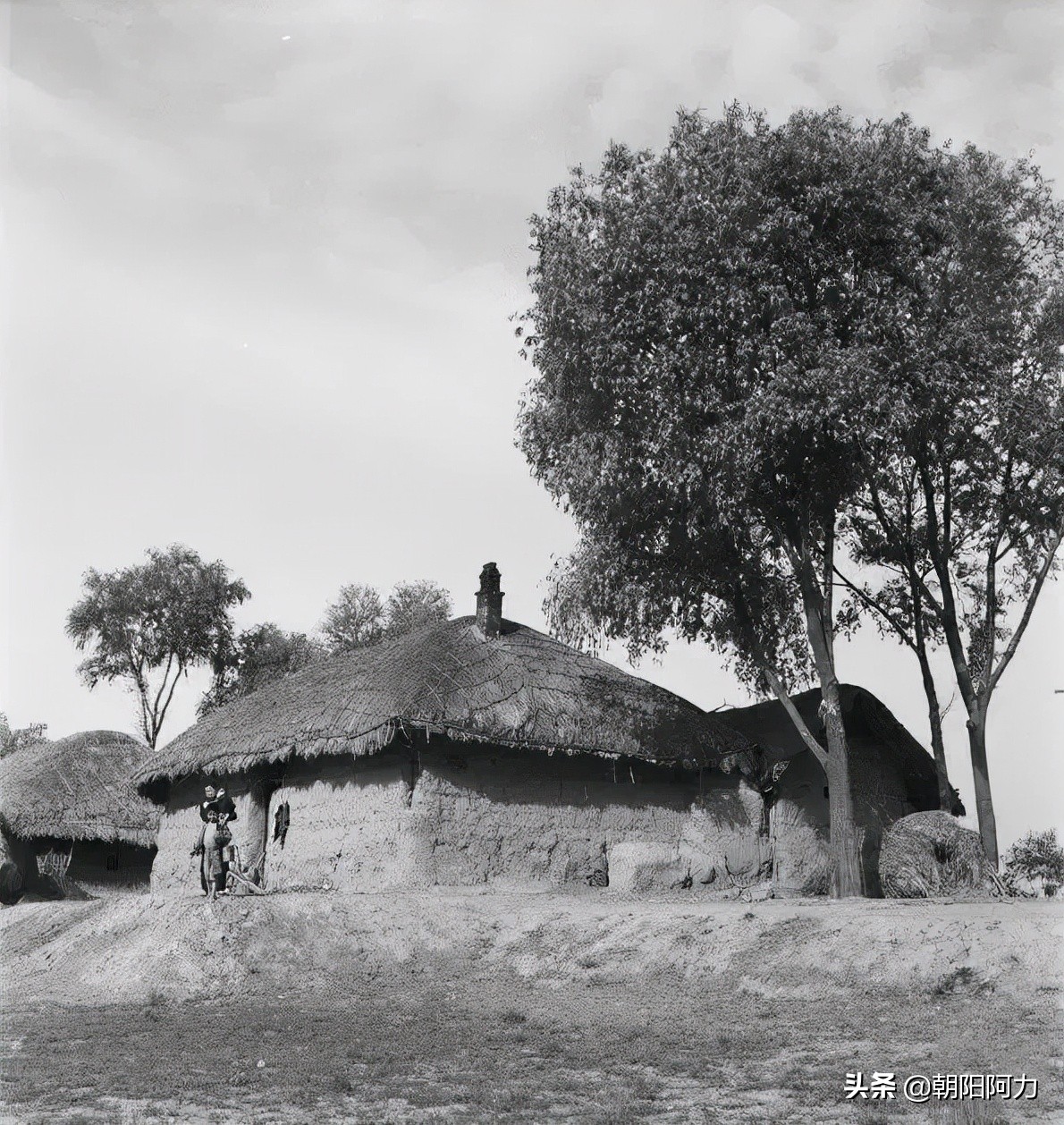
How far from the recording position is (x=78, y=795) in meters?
27.2

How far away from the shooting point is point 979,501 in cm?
2047

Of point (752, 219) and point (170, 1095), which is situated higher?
point (752, 219)

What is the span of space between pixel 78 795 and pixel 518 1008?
1779cm

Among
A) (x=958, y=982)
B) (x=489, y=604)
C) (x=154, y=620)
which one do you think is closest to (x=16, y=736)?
(x=154, y=620)

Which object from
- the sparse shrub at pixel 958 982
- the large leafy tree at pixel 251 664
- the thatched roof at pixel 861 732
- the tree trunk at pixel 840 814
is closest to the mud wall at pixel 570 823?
the thatched roof at pixel 861 732

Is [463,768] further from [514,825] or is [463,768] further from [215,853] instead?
[215,853]

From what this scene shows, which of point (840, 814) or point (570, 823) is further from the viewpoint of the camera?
point (570, 823)

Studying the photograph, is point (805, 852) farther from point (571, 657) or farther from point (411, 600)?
point (411, 600)

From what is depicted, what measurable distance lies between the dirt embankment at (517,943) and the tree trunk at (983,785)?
11.8 ft

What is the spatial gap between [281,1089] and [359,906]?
746cm

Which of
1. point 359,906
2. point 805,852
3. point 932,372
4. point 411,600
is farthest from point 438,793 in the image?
point 411,600

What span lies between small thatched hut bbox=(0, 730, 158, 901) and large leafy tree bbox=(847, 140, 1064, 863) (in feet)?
52.3

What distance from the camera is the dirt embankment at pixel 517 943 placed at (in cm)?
1150

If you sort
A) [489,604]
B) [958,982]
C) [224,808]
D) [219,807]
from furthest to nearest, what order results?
[489,604]
[224,808]
[219,807]
[958,982]
